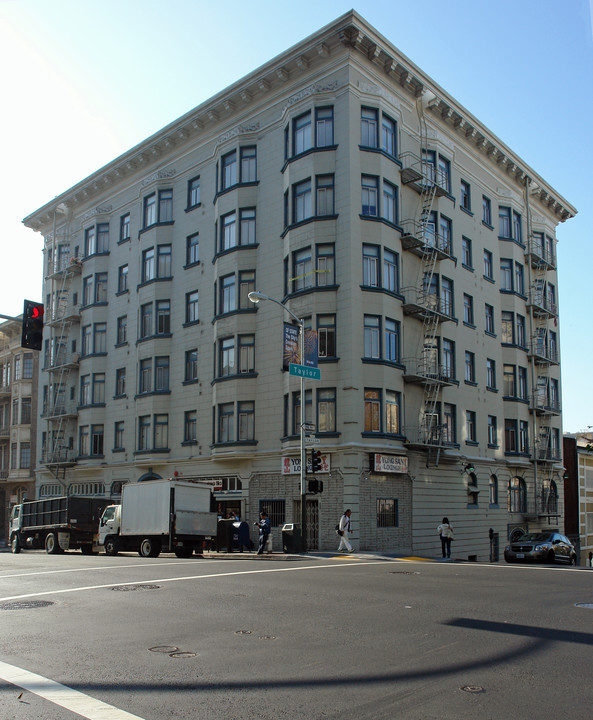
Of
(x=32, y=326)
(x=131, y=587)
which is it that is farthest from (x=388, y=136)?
(x=131, y=587)

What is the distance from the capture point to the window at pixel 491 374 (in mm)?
40219

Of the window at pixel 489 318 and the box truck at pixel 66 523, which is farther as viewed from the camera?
the window at pixel 489 318

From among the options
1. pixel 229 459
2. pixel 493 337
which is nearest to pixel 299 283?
pixel 229 459

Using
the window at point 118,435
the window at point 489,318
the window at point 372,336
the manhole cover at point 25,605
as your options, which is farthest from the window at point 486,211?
the manhole cover at point 25,605

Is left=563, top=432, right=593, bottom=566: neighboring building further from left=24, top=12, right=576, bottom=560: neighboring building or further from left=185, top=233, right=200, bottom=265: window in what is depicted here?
left=185, top=233, right=200, bottom=265: window

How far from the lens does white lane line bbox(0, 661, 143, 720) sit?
611 cm

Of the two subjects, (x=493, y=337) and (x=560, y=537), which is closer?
(x=560, y=537)

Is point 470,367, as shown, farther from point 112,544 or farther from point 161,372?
point 112,544

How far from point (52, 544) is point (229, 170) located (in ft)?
66.8

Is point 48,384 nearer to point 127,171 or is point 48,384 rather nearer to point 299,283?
point 127,171

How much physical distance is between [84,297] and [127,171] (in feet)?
28.6

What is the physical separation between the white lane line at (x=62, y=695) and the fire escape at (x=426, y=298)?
25.5 m

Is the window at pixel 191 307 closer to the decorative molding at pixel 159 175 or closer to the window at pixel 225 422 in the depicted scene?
the window at pixel 225 422

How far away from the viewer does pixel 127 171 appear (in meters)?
44.0
